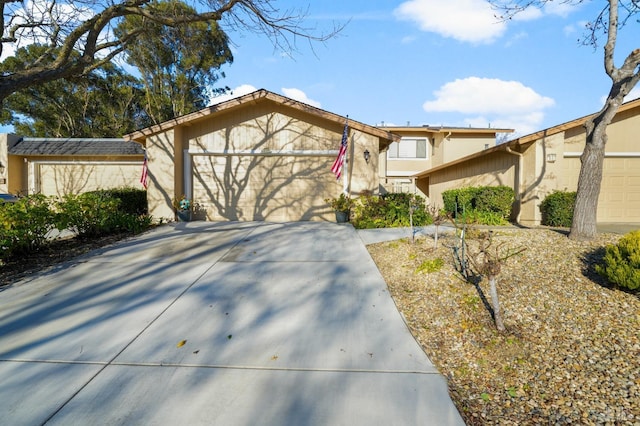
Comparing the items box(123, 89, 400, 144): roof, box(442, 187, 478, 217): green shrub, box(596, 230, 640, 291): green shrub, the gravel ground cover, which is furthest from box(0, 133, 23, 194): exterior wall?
box(596, 230, 640, 291): green shrub

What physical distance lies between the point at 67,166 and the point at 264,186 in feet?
34.9

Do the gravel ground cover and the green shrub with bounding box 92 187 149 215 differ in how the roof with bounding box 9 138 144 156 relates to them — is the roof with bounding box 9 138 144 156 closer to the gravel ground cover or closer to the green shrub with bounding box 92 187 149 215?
the green shrub with bounding box 92 187 149 215

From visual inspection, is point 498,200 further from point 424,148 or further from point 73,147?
point 73,147

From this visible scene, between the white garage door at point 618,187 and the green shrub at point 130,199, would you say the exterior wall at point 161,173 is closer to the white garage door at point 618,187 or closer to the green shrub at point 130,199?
the green shrub at point 130,199

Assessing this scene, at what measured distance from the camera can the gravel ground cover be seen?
2377mm

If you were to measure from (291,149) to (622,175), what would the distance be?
10.2m

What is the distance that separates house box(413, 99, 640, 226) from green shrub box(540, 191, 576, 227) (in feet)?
1.37

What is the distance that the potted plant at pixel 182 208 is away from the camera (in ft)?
33.4

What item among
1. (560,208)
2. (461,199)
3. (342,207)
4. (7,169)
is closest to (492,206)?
(461,199)

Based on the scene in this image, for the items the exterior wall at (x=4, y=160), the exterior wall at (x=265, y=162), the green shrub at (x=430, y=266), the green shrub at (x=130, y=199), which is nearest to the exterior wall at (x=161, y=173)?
the exterior wall at (x=265, y=162)

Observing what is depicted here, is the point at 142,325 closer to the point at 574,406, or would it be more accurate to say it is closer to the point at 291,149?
the point at 574,406

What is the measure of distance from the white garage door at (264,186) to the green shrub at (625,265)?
7305mm

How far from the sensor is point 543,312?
367cm

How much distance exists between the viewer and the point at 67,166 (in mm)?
14898
